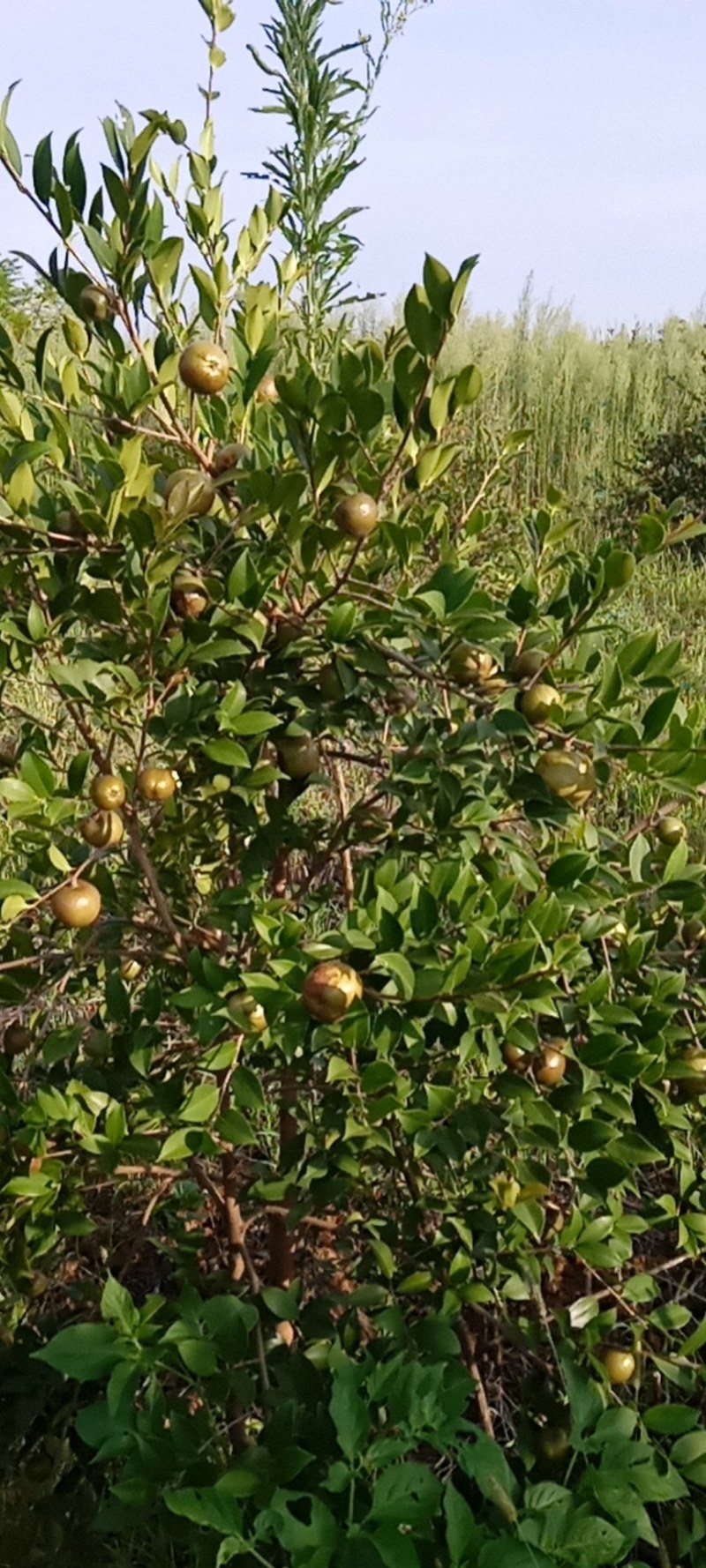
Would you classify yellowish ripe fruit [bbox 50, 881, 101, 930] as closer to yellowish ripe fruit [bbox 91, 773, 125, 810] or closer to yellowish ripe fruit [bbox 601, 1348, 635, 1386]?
yellowish ripe fruit [bbox 91, 773, 125, 810]

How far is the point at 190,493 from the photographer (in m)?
1.26

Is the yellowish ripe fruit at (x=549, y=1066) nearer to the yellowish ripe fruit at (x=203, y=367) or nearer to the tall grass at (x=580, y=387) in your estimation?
the yellowish ripe fruit at (x=203, y=367)

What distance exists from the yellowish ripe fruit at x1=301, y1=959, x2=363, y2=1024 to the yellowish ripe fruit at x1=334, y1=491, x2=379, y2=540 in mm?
382

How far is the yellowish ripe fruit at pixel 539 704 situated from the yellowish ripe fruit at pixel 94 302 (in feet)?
1.81

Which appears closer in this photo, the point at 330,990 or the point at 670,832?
the point at 330,990

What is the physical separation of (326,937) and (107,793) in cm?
25

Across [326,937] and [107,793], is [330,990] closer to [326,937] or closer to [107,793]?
[326,937]

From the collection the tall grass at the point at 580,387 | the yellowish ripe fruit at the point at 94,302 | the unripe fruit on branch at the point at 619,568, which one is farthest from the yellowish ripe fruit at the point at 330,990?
the tall grass at the point at 580,387

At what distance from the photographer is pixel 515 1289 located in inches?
57.2

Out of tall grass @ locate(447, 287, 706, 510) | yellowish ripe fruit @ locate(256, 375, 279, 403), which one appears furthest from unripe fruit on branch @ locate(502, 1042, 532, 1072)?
tall grass @ locate(447, 287, 706, 510)

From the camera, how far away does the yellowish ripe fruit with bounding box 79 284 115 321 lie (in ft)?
4.49

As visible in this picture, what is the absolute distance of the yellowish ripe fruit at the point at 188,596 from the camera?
1342 millimetres

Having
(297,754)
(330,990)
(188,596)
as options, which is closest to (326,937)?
(330,990)

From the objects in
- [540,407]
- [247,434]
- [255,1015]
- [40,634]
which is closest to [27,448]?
[40,634]
